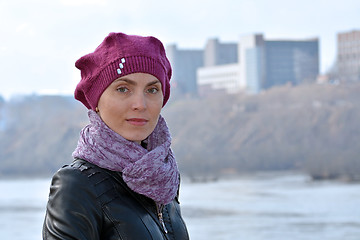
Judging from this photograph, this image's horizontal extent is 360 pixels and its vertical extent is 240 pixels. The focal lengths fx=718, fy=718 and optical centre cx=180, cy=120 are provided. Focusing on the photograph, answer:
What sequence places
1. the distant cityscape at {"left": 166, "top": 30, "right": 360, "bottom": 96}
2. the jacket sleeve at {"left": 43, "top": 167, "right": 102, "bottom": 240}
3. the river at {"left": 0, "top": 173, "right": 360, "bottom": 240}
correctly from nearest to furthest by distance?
the jacket sleeve at {"left": 43, "top": 167, "right": 102, "bottom": 240} < the river at {"left": 0, "top": 173, "right": 360, "bottom": 240} < the distant cityscape at {"left": 166, "top": 30, "right": 360, "bottom": 96}

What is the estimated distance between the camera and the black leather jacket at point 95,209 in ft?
3.50

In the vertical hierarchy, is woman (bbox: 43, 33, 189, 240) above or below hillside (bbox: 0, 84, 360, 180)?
above

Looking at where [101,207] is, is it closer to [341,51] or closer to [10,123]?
[10,123]

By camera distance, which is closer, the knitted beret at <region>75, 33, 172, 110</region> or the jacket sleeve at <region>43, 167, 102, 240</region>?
the jacket sleeve at <region>43, 167, 102, 240</region>

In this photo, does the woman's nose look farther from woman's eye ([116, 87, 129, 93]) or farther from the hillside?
the hillside

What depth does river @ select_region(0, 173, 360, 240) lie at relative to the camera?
18.3m

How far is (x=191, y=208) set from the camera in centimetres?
2369

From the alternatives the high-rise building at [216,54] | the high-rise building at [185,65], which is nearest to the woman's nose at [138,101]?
the high-rise building at [185,65]

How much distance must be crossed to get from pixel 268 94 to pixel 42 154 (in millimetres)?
15485

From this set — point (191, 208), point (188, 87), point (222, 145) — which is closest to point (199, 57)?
point (188, 87)

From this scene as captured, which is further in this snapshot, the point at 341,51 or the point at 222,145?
the point at 341,51

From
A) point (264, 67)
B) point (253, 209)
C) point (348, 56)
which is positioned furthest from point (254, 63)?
point (253, 209)

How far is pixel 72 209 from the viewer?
42.2 inches

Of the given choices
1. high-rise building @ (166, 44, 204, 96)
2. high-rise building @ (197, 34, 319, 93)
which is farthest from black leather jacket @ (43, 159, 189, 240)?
high-rise building @ (197, 34, 319, 93)
